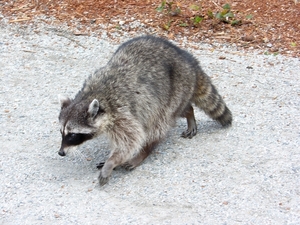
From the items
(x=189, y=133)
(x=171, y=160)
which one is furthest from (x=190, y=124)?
(x=171, y=160)

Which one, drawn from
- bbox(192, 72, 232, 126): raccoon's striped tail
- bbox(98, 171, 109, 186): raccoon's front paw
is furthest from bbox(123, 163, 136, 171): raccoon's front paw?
bbox(192, 72, 232, 126): raccoon's striped tail

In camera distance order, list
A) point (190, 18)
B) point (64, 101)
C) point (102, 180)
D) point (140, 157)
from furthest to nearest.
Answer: point (190, 18) < point (140, 157) < point (64, 101) < point (102, 180)

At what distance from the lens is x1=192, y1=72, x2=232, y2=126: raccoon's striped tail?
5137 millimetres

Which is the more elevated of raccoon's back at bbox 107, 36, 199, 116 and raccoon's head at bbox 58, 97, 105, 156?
Answer: raccoon's back at bbox 107, 36, 199, 116

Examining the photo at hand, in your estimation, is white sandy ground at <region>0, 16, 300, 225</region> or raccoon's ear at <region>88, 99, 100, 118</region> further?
raccoon's ear at <region>88, 99, 100, 118</region>

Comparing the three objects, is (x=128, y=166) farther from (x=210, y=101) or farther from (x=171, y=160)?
(x=210, y=101)

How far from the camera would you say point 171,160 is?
463 centimetres

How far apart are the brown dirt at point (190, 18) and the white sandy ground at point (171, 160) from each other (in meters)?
0.47

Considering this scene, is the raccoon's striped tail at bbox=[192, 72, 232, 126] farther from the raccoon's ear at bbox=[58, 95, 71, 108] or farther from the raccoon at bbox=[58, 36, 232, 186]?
the raccoon's ear at bbox=[58, 95, 71, 108]

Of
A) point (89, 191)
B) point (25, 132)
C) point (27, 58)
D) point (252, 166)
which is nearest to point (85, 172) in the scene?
point (89, 191)

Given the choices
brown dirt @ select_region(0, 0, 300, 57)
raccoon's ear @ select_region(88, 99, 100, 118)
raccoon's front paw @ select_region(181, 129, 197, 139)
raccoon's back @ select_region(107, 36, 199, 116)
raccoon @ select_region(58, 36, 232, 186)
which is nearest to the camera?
A: raccoon's ear @ select_region(88, 99, 100, 118)

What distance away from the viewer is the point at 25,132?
5.09 metres

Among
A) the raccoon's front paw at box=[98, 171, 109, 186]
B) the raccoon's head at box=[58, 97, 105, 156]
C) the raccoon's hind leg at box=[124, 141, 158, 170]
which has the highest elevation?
the raccoon's head at box=[58, 97, 105, 156]

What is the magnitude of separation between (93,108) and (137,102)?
0.49 meters
